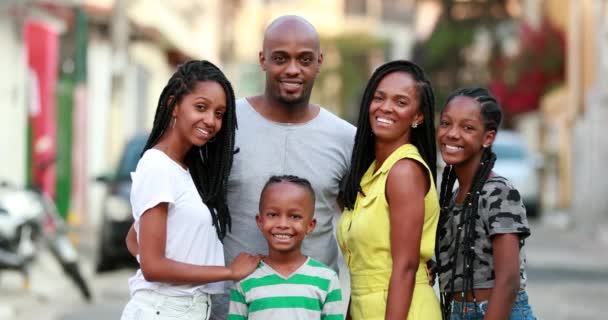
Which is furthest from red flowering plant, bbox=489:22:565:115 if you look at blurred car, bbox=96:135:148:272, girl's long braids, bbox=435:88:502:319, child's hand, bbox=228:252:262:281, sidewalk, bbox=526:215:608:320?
child's hand, bbox=228:252:262:281

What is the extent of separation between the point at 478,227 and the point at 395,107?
0.52m

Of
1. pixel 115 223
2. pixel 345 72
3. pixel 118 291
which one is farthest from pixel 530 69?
pixel 345 72

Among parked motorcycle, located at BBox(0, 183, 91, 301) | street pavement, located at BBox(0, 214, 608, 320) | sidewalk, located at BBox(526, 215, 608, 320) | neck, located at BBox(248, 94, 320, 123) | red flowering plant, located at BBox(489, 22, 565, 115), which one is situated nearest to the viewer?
neck, located at BBox(248, 94, 320, 123)

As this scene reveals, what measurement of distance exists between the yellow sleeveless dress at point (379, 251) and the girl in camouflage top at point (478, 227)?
0.28ft

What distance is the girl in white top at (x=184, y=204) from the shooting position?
15.6 feet

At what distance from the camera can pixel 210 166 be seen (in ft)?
16.8

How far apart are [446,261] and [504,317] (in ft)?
1.09

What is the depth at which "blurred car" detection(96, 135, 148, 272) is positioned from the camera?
1542 cm

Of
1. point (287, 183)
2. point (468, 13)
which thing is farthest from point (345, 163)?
point (468, 13)

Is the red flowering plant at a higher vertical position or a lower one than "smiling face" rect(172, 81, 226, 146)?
higher

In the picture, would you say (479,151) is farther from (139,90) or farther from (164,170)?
(139,90)

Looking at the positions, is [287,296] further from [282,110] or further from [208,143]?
[282,110]

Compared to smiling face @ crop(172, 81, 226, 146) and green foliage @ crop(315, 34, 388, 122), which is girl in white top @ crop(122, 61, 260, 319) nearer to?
smiling face @ crop(172, 81, 226, 146)

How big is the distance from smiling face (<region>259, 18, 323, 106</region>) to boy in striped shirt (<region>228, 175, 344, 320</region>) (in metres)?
0.49
